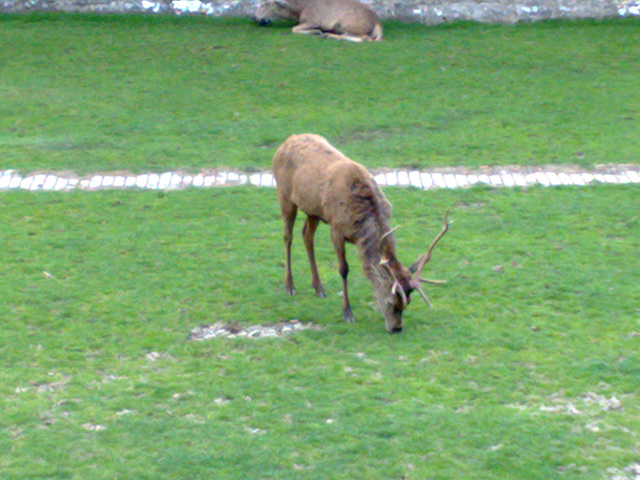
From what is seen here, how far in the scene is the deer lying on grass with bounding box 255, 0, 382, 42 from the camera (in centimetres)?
1612

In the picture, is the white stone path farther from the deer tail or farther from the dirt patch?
the deer tail

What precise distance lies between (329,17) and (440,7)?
223cm

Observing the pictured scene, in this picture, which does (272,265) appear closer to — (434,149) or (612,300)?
(612,300)

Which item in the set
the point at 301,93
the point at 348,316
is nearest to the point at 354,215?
the point at 348,316

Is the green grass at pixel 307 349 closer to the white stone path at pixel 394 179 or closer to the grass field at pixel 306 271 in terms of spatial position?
the grass field at pixel 306 271

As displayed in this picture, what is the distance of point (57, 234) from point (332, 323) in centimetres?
360

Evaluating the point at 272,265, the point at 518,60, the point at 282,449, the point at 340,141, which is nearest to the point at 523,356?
the point at 282,449

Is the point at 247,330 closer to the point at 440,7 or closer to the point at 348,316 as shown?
the point at 348,316


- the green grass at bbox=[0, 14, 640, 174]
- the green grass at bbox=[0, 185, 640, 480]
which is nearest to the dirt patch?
the green grass at bbox=[0, 185, 640, 480]

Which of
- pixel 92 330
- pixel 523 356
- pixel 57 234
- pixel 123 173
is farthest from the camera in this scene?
pixel 123 173

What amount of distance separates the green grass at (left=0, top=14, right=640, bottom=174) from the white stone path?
27 cm

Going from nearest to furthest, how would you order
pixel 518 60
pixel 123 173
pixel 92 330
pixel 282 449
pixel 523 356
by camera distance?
pixel 282 449 < pixel 523 356 < pixel 92 330 < pixel 123 173 < pixel 518 60

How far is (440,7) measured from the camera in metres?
16.7

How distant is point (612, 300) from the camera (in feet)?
24.6
